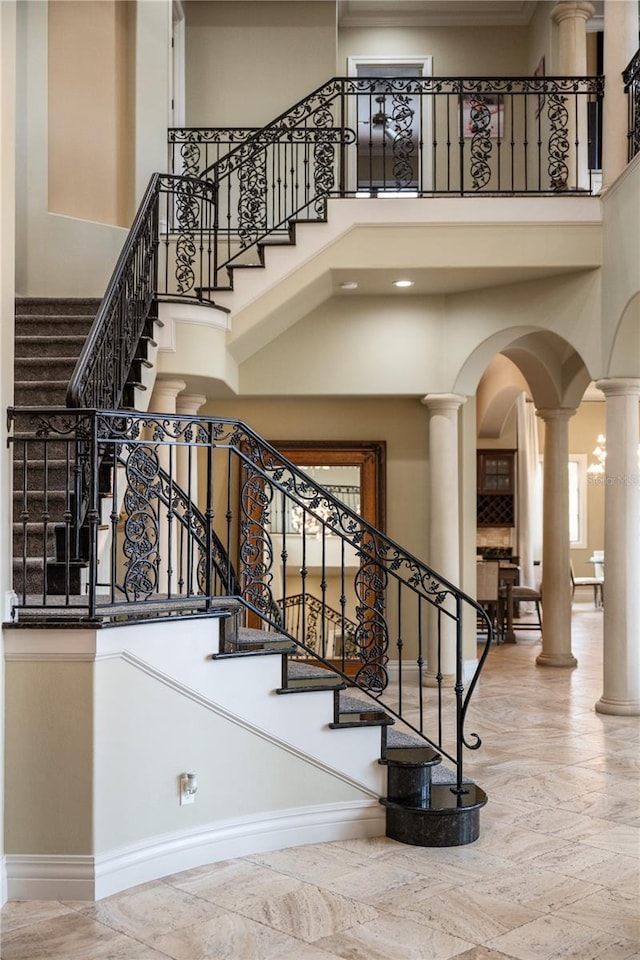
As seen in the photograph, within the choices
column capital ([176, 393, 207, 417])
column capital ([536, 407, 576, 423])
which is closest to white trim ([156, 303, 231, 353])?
column capital ([176, 393, 207, 417])

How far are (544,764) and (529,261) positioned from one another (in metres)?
4.09

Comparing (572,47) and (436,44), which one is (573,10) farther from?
(436,44)

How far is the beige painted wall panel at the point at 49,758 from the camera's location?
451cm

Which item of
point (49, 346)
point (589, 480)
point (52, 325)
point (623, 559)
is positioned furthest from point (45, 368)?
point (589, 480)

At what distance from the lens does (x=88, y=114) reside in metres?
9.18

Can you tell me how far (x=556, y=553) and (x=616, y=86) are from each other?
4776mm

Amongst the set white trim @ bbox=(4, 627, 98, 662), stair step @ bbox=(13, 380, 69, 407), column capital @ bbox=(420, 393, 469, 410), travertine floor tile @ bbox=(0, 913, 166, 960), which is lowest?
travertine floor tile @ bbox=(0, 913, 166, 960)

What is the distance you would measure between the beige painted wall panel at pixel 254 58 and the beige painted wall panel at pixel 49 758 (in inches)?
311

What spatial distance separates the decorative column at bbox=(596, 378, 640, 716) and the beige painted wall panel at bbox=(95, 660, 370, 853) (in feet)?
12.1

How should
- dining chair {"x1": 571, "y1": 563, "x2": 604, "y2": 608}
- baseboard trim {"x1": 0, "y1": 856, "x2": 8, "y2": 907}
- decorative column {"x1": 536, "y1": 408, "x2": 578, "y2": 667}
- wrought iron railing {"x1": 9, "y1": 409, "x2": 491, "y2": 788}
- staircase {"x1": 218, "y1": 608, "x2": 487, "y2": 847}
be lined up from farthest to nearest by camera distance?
1. dining chair {"x1": 571, "y1": 563, "x2": 604, "y2": 608}
2. decorative column {"x1": 536, "y1": 408, "x2": 578, "y2": 667}
3. staircase {"x1": 218, "y1": 608, "x2": 487, "y2": 847}
4. wrought iron railing {"x1": 9, "y1": 409, "x2": 491, "y2": 788}
5. baseboard trim {"x1": 0, "y1": 856, "x2": 8, "y2": 907}

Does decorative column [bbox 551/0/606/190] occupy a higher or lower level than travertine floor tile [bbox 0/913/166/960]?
higher

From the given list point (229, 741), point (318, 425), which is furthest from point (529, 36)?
point (229, 741)

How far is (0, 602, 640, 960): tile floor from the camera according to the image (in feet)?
13.2

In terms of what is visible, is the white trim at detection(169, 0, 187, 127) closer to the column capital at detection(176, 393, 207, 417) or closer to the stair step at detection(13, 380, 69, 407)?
the column capital at detection(176, 393, 207, 417)
